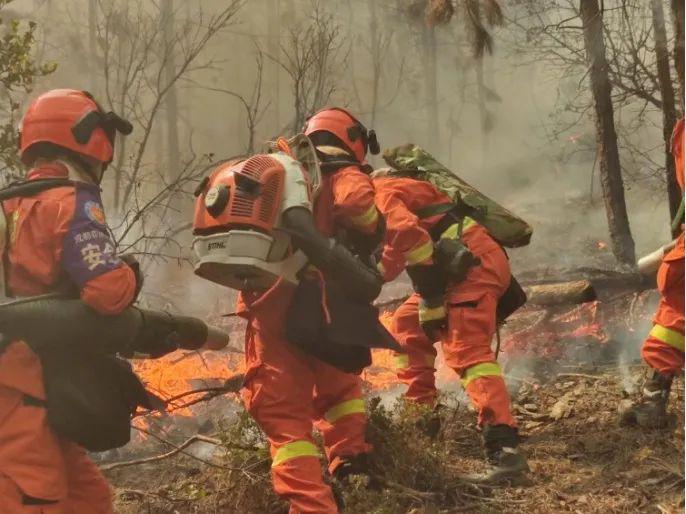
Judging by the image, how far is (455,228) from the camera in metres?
3.09

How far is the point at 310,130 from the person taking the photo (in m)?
2.93

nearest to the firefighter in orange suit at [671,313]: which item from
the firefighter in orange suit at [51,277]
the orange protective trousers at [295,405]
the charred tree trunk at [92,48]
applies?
the orange protective trousers at [295,405]

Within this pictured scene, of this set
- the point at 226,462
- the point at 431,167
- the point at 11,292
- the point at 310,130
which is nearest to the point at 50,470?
the point at 11,292

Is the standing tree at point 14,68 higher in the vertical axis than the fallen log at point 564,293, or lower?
higher

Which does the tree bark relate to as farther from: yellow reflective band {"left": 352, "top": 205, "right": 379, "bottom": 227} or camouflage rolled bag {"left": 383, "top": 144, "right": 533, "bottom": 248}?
yellow reflective band {"left": 352, "top": 205, "right": 379, "bottom": 227}

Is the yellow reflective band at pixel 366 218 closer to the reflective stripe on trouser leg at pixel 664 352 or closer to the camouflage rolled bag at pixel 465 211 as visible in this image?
the camouflage rolled bag at pixel 465 211

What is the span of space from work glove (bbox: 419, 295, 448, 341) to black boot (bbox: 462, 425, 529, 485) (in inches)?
19.1

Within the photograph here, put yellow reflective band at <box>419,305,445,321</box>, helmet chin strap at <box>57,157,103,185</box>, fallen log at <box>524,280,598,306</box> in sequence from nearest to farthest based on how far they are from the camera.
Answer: helmet chin strap at <box>57,157,103,185</box> → yellow reflective band at <box>419,305,445,321</box> → fallen log at <box>524,280,598,306</box>

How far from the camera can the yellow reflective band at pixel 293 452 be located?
2301mm

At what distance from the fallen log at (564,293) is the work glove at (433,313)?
130cm

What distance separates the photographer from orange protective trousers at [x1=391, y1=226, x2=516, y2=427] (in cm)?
279

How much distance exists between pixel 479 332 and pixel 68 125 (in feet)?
5.90

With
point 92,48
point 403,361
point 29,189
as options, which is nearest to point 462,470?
point 403,361

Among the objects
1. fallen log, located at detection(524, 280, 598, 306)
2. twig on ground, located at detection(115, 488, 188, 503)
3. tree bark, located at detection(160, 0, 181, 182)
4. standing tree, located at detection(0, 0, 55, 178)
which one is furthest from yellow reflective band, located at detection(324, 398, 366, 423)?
tree bark, located at detection(160, 0, 181, 182)
